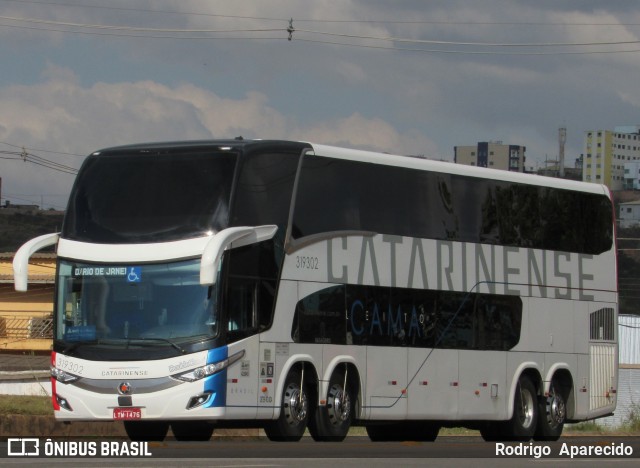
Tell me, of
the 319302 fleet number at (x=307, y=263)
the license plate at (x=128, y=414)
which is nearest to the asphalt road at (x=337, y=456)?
the license plate at (x=128, y=414)

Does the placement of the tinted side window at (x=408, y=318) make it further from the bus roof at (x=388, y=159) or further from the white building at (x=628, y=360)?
the white building at (x=628, y=360)

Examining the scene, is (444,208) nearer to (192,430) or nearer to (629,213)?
(192,430)

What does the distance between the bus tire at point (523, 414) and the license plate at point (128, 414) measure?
27.4 ft

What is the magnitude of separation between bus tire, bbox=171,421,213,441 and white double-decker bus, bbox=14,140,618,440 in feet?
0.26

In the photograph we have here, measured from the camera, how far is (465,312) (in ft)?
76.6

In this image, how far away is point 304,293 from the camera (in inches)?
797

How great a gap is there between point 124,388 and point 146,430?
7.41ft

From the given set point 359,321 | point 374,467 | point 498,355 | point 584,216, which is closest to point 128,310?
point 359,321

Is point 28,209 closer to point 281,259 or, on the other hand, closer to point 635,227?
point 635,227

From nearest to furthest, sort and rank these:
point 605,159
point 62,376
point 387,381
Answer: point 62,376 < point 387,381 < point 605,159

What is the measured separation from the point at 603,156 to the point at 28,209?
96499mm

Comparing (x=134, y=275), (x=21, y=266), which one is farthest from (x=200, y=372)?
(x=21, y=266)

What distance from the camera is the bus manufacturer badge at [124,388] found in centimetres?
1861

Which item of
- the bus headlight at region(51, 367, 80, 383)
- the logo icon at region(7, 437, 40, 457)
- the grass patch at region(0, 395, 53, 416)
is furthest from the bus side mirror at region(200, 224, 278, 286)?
the grass patch at region(0, 395, 53, 416)
